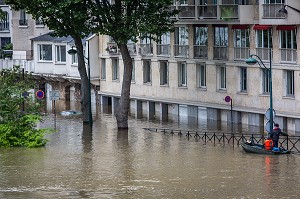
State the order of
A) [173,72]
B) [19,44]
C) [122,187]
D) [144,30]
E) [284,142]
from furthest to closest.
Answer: [19,44] < [173,72] < [144,30] < [284,142] < [122,187]

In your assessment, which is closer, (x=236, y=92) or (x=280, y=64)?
(x=280, y=64)

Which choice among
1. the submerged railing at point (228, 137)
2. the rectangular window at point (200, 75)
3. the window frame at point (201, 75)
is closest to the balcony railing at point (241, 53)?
the window frame at point (201, 75)

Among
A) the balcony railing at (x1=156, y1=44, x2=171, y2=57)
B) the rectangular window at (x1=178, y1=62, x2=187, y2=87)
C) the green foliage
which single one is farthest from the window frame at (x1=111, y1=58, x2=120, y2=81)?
the green foliage

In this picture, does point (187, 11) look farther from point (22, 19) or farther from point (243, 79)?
point (22, 19)

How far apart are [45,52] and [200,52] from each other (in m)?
24.5

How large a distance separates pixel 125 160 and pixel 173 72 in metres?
28.0

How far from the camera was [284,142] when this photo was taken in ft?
237

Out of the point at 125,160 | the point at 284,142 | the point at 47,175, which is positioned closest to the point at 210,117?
the point at 284,142

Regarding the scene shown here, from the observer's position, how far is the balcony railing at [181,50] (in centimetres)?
9194

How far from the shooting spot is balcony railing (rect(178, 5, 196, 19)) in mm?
89769

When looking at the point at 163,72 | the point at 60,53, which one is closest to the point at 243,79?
the point at 163,72

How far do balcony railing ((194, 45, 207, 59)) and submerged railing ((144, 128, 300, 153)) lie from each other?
9.86 m

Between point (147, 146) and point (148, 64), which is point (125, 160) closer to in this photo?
point (147, 146)

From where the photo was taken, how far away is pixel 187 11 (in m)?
90.6
